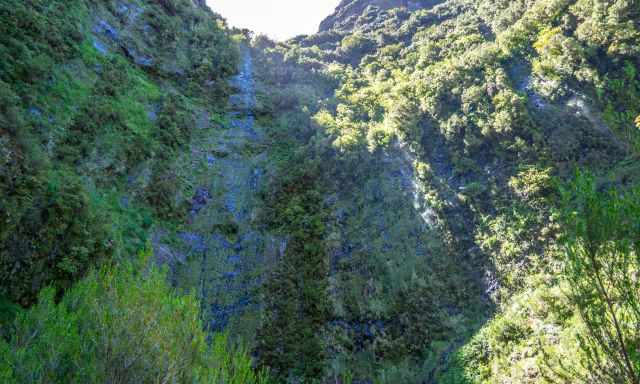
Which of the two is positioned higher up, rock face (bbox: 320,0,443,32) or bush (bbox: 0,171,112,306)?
rock face (bbox: 320,0,443,32)

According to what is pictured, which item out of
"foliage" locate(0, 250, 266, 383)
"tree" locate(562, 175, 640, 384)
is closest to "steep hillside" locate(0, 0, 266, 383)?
"foliage" locate(0, 250, 266, 383)

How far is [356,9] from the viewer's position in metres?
52.3

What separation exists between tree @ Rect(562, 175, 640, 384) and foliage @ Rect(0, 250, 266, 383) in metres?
6.21

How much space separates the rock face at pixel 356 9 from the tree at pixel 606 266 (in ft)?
154

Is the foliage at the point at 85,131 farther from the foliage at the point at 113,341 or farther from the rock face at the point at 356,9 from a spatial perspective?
the rock face at the point at 356,9

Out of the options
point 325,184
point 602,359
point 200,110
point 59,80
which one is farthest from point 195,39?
point 602,359

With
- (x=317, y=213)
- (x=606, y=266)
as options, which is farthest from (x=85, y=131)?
(x=606, y=266)

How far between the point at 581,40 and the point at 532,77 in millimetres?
2655

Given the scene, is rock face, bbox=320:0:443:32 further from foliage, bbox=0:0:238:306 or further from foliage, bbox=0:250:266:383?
foliage, bbox=0:250:266:383

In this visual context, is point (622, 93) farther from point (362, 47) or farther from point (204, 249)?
point (362, 47)

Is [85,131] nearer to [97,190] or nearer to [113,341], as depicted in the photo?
[97,190]

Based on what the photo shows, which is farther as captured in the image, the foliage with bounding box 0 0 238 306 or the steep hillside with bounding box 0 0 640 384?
the foliage with bounding box 0 0 238 306

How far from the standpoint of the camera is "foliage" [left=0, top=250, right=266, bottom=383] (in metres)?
5.52

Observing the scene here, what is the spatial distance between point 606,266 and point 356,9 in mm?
54572
